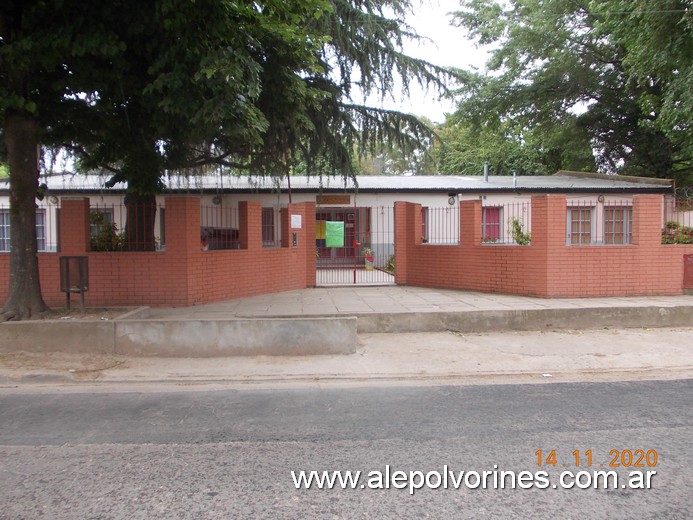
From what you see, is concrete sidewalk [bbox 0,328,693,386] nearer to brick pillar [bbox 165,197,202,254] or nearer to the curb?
the curb

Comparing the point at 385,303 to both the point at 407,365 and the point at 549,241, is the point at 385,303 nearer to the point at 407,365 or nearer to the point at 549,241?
the point at 407,365

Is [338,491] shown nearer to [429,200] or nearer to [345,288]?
[345,288]

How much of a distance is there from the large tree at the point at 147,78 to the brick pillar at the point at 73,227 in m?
0.86

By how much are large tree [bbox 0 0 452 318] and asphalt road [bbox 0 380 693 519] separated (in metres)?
3.51

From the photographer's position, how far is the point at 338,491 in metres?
3.31

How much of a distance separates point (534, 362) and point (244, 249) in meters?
6.57

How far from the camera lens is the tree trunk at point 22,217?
7586 mm

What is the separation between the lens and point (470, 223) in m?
11.2

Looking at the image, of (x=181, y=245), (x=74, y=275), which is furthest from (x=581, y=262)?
(x=74, y=275)

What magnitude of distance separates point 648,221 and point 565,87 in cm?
1186

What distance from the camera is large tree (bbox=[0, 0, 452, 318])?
6262 millimetres

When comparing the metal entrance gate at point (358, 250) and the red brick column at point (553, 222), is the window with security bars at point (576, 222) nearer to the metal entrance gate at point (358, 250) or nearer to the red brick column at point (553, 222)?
the metal entrance gate at point (358, 250)

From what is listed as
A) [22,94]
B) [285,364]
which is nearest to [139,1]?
[22,94]

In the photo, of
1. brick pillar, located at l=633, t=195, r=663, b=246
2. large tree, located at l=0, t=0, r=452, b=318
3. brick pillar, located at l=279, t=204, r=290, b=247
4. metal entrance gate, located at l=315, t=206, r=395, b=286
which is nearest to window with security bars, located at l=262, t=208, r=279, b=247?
brick pillar, located at l=279, t=204, r=290, b=247
